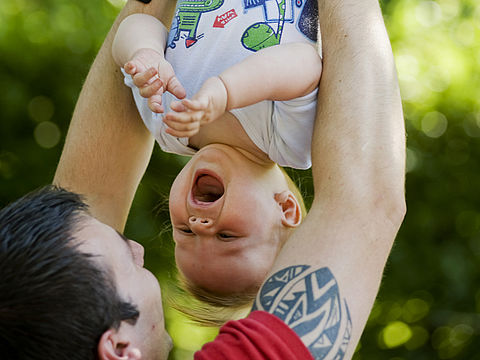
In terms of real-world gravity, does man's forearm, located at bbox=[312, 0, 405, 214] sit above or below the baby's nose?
above

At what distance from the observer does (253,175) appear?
2.19 meters

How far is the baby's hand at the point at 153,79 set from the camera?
1.75 metres

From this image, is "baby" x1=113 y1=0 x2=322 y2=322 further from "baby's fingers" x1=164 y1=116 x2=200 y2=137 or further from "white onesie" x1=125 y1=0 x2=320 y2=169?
"baby's fingers" x1=164 y1=116 x2=200 y2=137

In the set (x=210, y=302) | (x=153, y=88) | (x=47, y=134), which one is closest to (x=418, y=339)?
(x=47, y=134)

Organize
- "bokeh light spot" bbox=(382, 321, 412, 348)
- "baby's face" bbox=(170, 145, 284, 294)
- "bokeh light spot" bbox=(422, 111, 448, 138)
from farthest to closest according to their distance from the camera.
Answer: "bokeh light spot" bbox=(382, 321, 412, 348), "bokeh light spot" bbox=(422, 111, 448, 138), "baby's face" bbox=(170, 145, 284, 294)

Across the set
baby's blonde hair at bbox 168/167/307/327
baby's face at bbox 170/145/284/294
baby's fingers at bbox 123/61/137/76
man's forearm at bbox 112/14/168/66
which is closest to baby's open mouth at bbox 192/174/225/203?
baby's face at bbox 170/145/284/294

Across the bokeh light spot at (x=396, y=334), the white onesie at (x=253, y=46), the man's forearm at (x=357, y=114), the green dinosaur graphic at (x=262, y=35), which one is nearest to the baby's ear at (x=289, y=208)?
the white onesie at (x=253, y=46)

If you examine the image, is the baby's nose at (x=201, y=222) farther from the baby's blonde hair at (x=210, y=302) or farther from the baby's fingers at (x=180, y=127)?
the baby's fingers at (x=180, y=127)

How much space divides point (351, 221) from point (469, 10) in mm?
3034

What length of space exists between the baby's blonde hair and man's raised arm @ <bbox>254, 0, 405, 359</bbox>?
21.1 inches

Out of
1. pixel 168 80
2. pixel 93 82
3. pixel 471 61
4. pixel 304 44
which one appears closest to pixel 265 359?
pixel 168 80

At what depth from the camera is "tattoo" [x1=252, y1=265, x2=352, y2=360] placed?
5.56 ft

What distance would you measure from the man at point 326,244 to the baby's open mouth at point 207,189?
360 millimetres

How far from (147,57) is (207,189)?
49 cm
